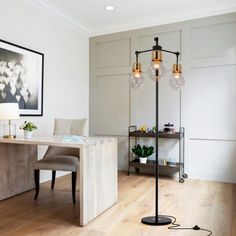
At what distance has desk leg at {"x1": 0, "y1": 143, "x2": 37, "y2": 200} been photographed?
10.2ft

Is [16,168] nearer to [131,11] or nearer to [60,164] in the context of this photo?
[60,164]

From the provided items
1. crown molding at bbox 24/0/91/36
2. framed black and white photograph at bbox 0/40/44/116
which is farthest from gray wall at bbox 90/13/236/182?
framed black and white photograph at bbox 0/40/44/116

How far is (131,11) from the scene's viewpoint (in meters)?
4.22

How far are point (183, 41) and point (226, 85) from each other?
105 centimetres

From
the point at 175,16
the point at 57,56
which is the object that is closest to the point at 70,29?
the point at 57,56

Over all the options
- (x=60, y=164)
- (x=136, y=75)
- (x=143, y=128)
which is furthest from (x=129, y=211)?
(x=143, y=128)

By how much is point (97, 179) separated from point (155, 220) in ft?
2.30

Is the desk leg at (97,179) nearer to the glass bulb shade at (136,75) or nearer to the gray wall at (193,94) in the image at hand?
the glass bulb shade at (136,75)

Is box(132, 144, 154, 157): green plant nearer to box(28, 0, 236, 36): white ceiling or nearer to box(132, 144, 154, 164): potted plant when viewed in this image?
box(132, 144, 154, 164): potted plant

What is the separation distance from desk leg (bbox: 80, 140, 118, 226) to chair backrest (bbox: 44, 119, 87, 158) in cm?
76

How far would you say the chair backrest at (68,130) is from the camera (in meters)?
3.48

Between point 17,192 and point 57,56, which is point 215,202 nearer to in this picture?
point 17,192

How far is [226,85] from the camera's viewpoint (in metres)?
3.99

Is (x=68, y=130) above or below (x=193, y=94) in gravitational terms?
below
